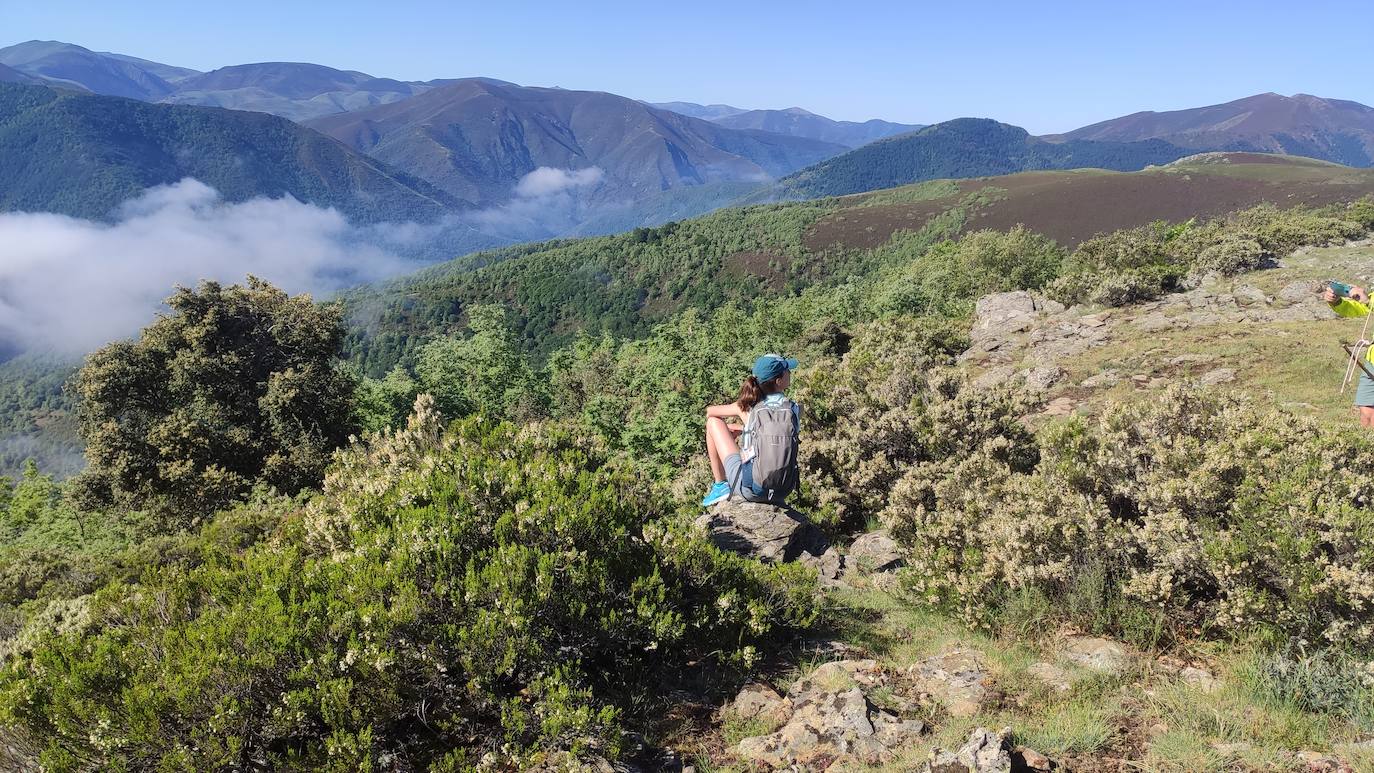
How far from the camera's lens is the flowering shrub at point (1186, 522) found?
13.3ft

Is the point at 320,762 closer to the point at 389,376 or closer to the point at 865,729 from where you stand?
the point at 865,729

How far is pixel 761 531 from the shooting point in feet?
22.3

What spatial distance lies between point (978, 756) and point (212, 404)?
2407 centimetres

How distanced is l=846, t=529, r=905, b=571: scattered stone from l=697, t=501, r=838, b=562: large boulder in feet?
1.43

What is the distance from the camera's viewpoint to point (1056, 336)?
19.7 meters

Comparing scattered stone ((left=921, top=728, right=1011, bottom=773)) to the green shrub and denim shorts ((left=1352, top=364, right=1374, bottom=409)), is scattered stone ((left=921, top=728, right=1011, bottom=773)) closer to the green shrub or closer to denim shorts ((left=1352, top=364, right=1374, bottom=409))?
the green shrub

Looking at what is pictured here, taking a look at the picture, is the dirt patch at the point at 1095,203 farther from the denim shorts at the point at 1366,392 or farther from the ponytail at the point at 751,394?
the ponytail at the point at 751,394

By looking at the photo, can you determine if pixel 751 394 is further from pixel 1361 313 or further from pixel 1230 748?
pixel 1361 313

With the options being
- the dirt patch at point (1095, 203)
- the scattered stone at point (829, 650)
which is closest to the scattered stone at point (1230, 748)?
the scattered stone at point (829, 650)

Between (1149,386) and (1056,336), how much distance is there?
6370 millimetres

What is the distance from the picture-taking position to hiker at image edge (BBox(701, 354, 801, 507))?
6.32 meters

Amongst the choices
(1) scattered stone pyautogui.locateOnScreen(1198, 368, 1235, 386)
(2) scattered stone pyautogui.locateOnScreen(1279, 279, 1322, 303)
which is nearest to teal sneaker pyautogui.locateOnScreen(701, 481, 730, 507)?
(1) scattered stone pyautogui.locateOnScreen(1198, 368, 1235, 386)

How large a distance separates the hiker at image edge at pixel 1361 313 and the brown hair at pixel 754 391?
316 inches

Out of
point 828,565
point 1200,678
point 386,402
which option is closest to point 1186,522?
point 1200,678
